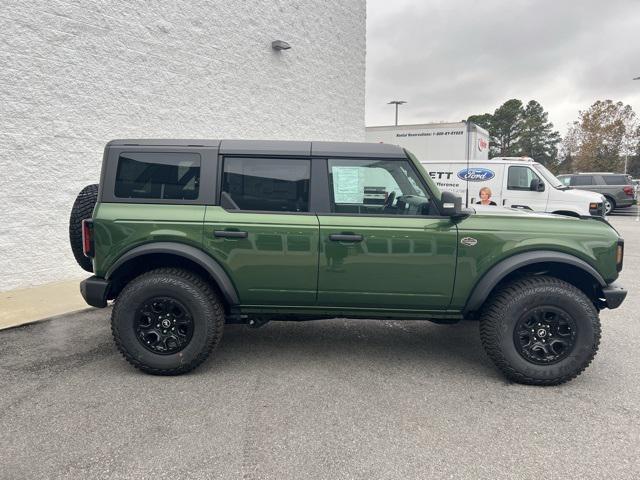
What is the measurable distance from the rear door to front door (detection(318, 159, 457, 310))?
0.16 meters

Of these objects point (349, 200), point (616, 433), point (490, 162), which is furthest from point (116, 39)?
point (490, 162)

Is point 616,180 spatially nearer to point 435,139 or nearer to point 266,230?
point 435,139

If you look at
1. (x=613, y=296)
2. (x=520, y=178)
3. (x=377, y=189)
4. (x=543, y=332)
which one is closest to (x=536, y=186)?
(x=520, y=178)

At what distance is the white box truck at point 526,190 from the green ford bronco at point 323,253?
257 inches

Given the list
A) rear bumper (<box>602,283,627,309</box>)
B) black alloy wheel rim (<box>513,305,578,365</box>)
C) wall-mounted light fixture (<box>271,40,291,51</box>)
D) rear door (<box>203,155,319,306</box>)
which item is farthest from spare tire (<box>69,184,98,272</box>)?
wall-mounted light fixture (<box>271,40,291,51</box>)

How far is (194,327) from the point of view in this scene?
3.36 metres

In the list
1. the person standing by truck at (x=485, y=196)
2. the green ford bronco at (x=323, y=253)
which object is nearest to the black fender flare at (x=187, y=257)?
the green ford bronco at (x=323, y=253)

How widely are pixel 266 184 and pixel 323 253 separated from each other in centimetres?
76

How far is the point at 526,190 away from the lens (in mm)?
9961

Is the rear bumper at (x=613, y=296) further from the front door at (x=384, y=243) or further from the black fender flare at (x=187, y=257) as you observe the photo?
the black fender flare at (x=187, y=257)

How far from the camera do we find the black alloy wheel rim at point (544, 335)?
3.23 m

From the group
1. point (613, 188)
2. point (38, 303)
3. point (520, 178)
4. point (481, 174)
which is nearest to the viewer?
point (38, 303)

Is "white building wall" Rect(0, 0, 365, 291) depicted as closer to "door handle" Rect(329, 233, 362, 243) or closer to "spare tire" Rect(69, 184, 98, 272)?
"spare tire" Rect(69, 184, 98, 272)

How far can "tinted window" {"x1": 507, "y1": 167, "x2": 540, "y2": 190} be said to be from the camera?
9.95 metres
